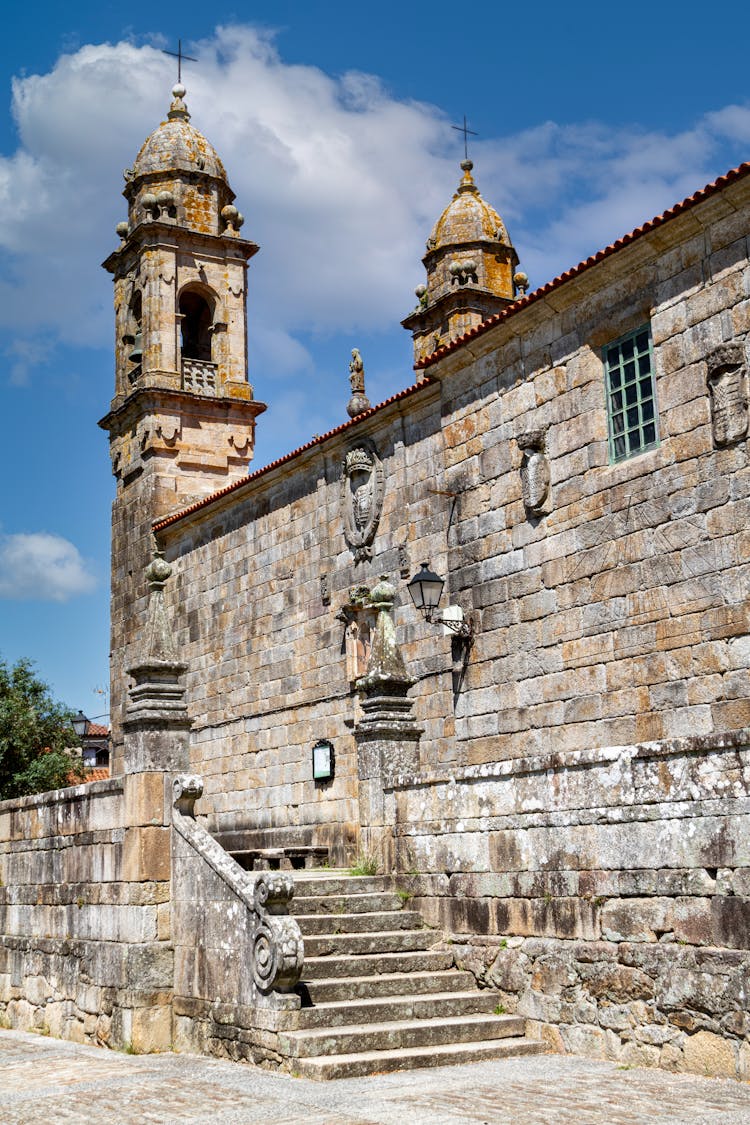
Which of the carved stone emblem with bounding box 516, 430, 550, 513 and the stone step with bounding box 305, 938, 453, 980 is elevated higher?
the carved stone emblem with bounding box 516, 430, 550, 513

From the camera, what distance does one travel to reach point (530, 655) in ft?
41.2

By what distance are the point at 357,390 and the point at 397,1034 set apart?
32.6 ft

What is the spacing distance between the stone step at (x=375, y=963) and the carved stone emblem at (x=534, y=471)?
183 inches

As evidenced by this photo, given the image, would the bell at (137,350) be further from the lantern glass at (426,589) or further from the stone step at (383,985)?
the stone step at (383,985)

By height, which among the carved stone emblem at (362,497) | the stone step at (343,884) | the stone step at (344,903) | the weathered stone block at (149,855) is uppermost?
the carved stone emblem at (362,497)

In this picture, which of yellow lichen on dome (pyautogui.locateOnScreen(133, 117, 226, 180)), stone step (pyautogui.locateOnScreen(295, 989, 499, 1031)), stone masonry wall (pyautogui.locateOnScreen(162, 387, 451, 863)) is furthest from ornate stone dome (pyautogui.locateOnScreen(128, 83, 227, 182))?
stone step (pyautogui.locateOnScreen(295, 989, 499, 1031))

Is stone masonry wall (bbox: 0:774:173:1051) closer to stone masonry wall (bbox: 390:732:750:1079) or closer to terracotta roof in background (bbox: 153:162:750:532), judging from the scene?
stone masonry wall (bbox: 390:732:750:1079)

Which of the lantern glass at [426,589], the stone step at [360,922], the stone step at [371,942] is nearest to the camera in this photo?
the stone step at [371,942]

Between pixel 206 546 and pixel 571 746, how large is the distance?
8.96m

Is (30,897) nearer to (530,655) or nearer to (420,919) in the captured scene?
(420,919)

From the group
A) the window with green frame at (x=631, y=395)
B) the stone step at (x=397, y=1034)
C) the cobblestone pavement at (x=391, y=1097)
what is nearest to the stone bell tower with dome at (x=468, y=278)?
the window with green frame at (x=631, y=395)

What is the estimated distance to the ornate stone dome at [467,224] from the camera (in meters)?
23.6

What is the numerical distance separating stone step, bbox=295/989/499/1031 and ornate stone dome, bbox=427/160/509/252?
665 inches

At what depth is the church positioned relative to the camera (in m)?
8.09
